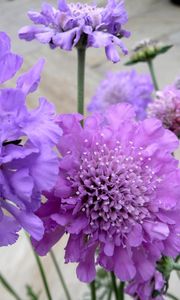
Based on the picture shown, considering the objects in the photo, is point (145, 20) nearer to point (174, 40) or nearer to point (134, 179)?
point (174, 40)

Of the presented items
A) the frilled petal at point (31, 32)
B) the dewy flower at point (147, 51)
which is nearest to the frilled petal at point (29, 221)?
the frilled petal at point (31, 32)

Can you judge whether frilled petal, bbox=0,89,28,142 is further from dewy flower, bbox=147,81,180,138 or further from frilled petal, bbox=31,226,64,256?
dewy flower, bbox=147,81,180,138

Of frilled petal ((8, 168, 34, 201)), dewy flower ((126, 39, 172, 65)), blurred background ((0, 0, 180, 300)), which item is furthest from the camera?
blurred background ((0, 0, 180, 300))

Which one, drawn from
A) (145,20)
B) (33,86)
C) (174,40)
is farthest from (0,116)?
(145,20)

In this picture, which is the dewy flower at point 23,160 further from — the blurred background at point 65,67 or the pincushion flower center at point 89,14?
the blurred background at point 65,67

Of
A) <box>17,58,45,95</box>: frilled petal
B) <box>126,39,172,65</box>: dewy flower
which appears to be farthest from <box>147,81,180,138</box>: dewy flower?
<box>17,58,45,95</box>: frilled petal

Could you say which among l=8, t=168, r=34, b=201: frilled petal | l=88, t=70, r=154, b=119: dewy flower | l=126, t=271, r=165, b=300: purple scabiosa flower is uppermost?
l=8, t=168, r=34, b=201: frilled petal

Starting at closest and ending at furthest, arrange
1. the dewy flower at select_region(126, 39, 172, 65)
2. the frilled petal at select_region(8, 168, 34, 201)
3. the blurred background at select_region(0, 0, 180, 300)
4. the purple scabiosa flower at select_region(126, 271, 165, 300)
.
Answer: the frilled petal at select_region(8, 168, 34, 201) < the purple scabiosa flower at select_region(126, 271, 165, 300) < the dewy flower at select_region(126, 39, 172, 65) < the blurred background at select_region(0, 0, 180, 300)

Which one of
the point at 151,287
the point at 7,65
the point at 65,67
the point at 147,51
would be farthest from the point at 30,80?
the point at 65,67
